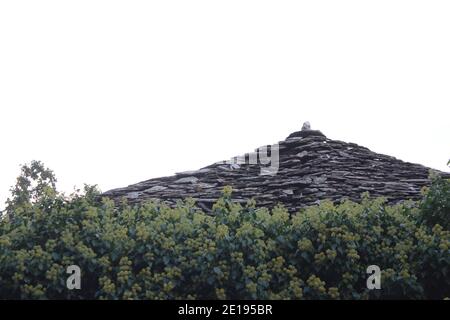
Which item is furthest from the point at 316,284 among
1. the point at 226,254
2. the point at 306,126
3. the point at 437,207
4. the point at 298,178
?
the point at 306,126

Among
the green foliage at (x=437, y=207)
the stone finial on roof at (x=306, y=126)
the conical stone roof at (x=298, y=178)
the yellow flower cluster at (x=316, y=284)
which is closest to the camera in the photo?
the yellow flower cluster at (x=316, y=284)

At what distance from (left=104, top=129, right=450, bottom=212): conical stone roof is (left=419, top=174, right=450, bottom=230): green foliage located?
4.84ft

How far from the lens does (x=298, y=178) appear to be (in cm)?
858

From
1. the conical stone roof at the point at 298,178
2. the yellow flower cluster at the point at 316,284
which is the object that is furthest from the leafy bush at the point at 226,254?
the conical stone roof at the point at 298,178

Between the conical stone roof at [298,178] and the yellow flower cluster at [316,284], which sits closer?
the yellow flower cluster at [316,284]

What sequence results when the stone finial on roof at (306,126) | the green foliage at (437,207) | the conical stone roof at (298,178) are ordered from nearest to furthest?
the green foliage at (437,207) < the conical stone roof at (298,178) < the stone finial on roof at (306,126)

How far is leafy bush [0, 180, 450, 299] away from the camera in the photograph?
5.70 meters

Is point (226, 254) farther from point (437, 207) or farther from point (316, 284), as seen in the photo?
point (437, 207)

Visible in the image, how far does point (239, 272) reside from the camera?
5727 mm

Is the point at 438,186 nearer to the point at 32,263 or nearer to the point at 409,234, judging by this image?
the point at 409,234

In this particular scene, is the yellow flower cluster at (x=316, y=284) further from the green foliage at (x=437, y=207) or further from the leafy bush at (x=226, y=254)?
the green foliage at (x=437, y=207)

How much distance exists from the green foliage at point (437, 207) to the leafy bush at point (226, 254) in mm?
50

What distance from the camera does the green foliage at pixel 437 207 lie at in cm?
636

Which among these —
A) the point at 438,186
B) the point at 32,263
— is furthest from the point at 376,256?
the point at 32,263
